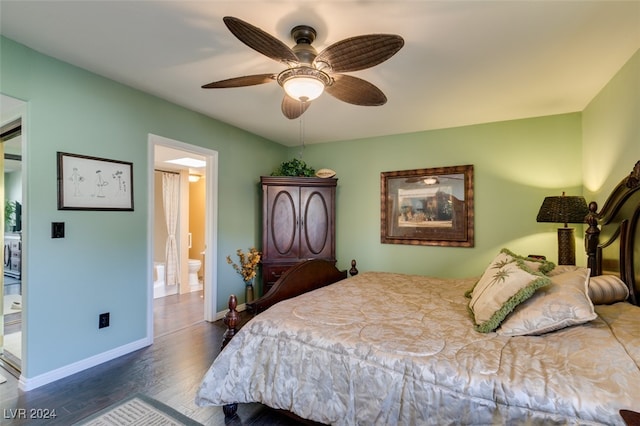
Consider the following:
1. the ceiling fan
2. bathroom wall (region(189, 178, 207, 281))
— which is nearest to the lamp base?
the ceiling fan

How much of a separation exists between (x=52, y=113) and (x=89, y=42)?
656 mm

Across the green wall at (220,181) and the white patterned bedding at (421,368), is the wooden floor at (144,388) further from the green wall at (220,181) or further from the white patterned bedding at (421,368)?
the white patterned bedding at (421,368)

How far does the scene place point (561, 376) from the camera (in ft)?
3.66

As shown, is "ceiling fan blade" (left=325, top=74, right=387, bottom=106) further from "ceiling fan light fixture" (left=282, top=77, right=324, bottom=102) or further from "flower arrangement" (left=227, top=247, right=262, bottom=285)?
"flower arrangement" (left=227, top=247, right=262, bottom=285)

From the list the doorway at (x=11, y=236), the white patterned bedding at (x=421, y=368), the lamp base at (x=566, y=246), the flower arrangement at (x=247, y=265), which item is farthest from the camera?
the flower arrangement at (x=247, y=265)

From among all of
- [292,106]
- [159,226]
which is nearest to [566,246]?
[292,106]

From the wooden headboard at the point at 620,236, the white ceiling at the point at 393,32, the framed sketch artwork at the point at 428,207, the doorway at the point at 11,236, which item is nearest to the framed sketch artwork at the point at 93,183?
the doorway at the point at 11,236

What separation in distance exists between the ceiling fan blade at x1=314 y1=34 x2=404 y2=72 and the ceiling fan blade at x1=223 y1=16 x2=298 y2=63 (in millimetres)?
198

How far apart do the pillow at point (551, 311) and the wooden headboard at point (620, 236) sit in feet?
2.17

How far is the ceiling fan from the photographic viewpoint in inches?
58.2

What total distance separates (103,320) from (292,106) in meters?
2.43

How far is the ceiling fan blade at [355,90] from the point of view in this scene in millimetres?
1948

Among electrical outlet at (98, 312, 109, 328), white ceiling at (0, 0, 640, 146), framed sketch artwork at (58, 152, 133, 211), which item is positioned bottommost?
electrical outlet at (98, 312, 109, 328)

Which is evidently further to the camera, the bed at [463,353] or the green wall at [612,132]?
the green wall at [612,132]
